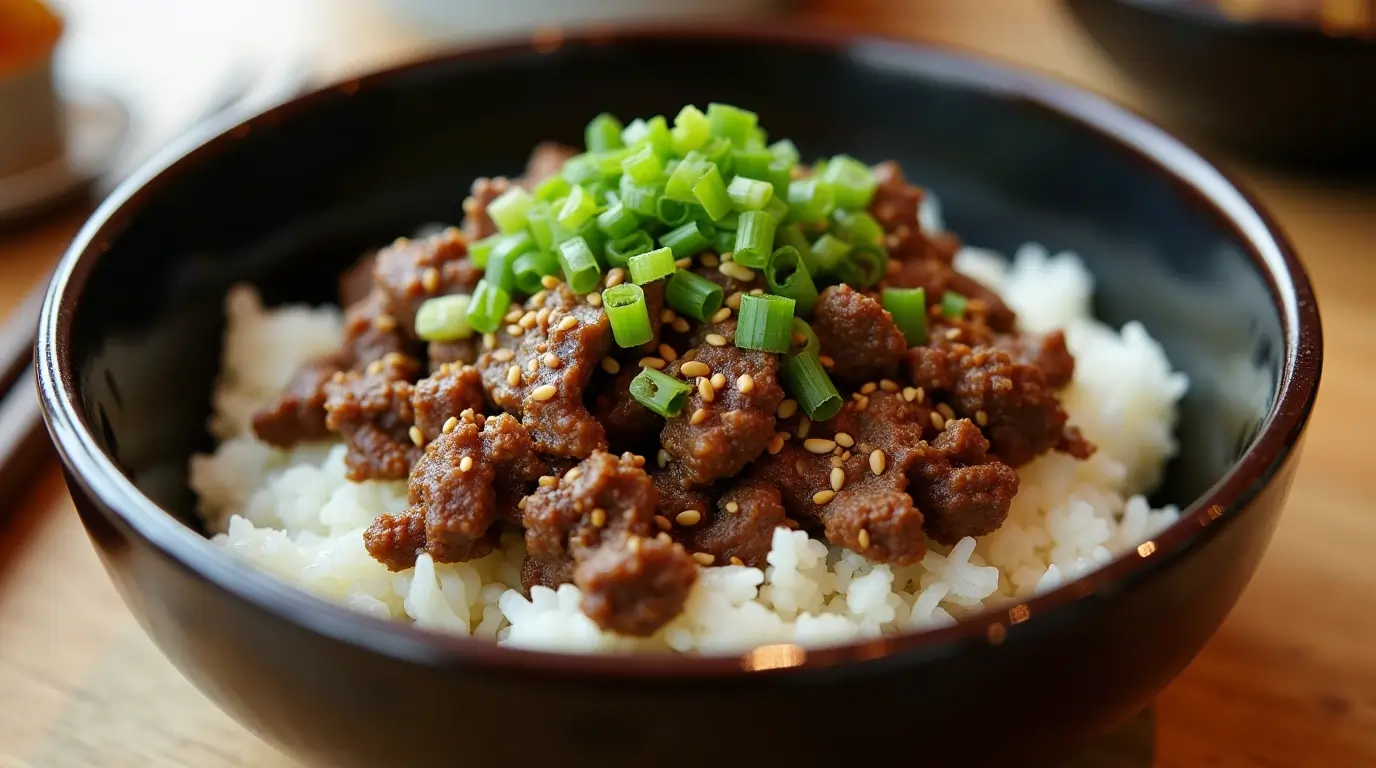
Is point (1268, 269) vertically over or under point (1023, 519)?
over

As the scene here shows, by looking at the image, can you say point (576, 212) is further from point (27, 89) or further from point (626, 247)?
point (27, 89)

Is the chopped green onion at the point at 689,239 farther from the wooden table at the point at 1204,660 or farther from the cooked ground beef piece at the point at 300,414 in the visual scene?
the wooden table at the point at 1204,660

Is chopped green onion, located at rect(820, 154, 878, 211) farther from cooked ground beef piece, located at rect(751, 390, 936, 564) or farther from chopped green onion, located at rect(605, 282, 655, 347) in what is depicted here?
chopped green onion, located at rect(605, 282, 655, 347)

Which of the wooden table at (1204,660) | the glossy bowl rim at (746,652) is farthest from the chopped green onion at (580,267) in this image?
the wooden table at (1204,660)

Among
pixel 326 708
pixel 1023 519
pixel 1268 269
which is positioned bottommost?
pixel 1023 519

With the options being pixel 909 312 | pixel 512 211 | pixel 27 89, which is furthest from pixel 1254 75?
pixel 27 89

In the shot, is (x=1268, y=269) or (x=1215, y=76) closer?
(x=1268, y=269)

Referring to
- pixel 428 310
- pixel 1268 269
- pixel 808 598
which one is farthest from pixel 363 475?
pixel 1268 269

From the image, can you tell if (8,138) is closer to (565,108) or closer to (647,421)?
(565,108)
